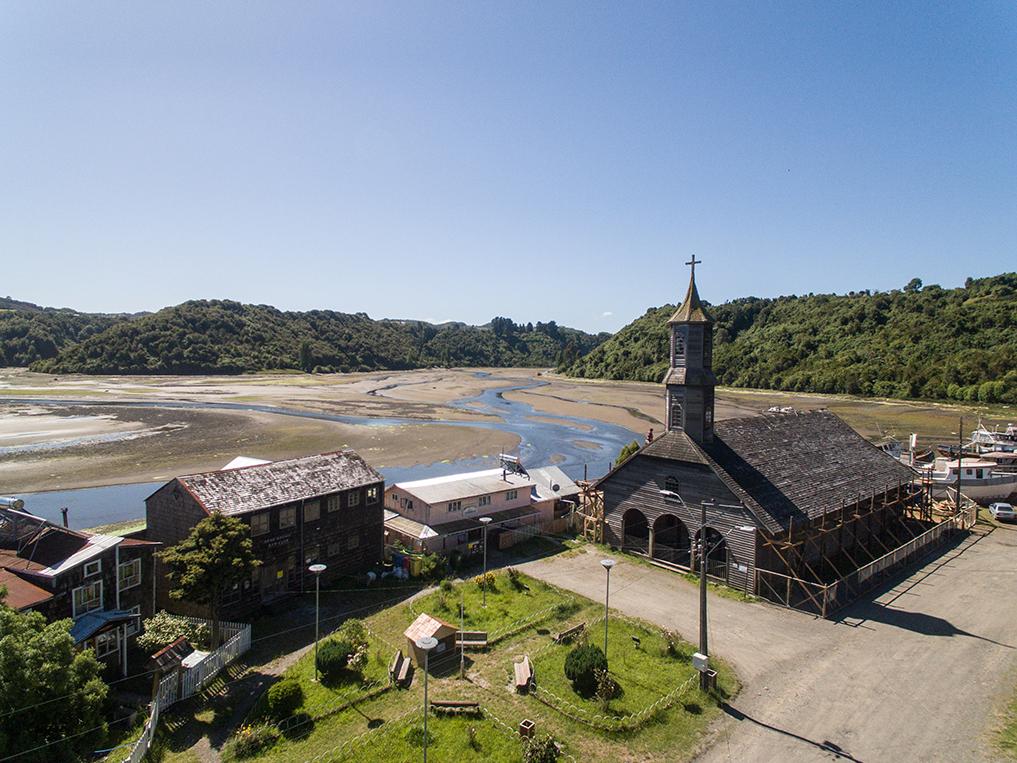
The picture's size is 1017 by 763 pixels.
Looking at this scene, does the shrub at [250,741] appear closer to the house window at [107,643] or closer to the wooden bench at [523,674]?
the house window at [107,643]

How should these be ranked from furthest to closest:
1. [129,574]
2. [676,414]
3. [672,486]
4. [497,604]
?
[676,414], [672,486], [497,604], [129,574]

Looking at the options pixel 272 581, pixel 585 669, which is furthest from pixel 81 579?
pixel 585 669

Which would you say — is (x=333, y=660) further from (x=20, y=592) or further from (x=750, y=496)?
(x=750, y=496)

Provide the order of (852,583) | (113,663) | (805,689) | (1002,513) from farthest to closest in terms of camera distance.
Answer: (1002,513)
(852,583)
(113,663)
(805,689)

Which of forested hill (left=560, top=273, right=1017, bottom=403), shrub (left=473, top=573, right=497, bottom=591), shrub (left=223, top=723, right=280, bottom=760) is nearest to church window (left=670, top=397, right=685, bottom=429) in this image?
shrub (left=473, top=573, right=497, bottom=591)

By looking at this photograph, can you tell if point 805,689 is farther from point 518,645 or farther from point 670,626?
point 518,645

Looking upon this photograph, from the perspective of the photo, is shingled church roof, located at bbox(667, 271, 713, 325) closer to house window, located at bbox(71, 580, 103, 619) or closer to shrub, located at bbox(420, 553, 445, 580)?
shrub, located at bbox(420, 553, 445, 580)

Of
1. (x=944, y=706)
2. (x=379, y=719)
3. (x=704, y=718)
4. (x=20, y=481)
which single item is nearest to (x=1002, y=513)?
(x=944, y=706)
